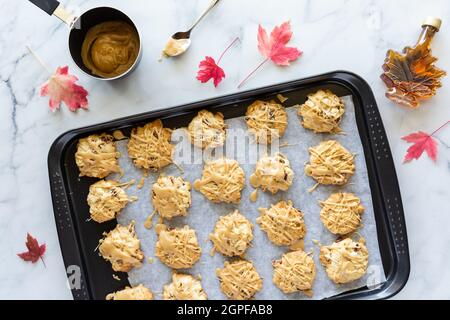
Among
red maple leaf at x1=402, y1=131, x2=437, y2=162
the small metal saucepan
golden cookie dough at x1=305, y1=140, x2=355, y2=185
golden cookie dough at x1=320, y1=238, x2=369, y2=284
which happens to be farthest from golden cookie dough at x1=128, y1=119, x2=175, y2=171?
red maple leaf at x1=402, y1=131, x2=437, y2=162

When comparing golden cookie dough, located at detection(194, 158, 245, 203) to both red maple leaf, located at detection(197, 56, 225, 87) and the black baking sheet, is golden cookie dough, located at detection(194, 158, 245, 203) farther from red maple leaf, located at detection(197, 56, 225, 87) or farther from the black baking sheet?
red maple leaf, located at detection(197, 56, 225, 87)

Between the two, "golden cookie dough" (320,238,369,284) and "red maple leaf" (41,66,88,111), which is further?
"red maple leaf" (41,66,88,111)

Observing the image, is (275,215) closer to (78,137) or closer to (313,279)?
(313,279)

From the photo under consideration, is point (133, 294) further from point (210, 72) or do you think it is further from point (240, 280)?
point (210, 72)

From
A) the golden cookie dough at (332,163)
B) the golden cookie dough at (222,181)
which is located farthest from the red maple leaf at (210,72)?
the golden cookie dough at (332,163)

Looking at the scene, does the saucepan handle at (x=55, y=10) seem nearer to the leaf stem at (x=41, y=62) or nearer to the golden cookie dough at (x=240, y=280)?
the leaf stem at (x=41, y=62)

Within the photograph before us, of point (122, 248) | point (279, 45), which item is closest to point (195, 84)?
point (279, 45)
